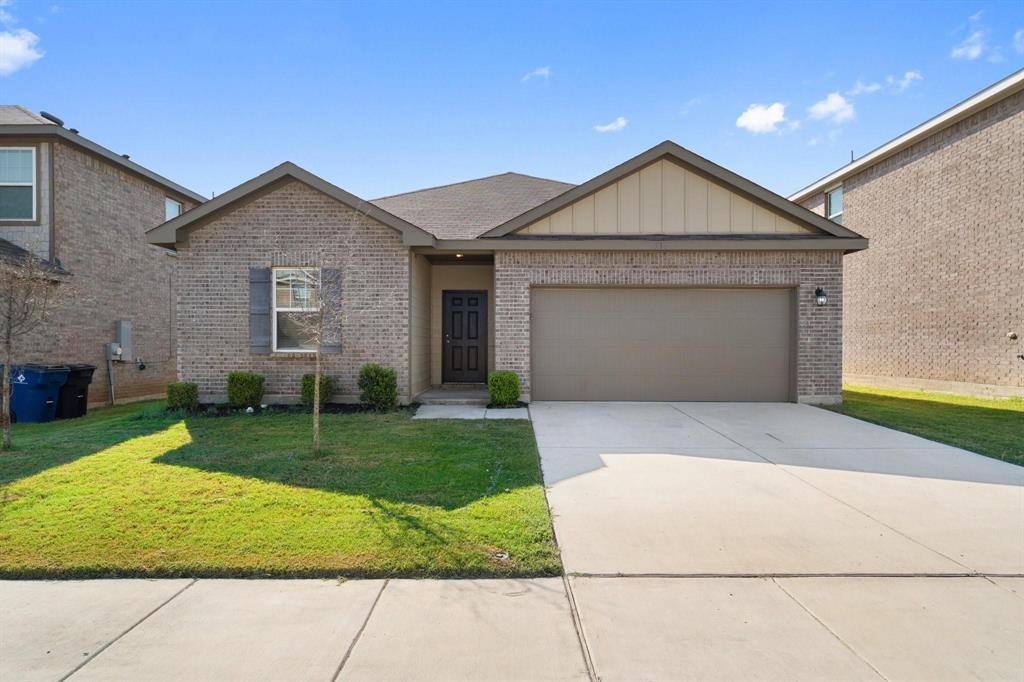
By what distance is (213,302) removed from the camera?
9.55 metres

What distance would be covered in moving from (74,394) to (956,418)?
16142 millimetres

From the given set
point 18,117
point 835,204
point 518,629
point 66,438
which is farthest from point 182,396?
point 835,204

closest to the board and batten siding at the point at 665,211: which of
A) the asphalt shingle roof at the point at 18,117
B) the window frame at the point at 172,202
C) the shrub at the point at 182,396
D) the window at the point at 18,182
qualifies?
the shrub at the point at 182,396

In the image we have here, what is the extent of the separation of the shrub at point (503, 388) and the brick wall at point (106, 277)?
8688 mm

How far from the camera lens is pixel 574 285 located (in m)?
10.2

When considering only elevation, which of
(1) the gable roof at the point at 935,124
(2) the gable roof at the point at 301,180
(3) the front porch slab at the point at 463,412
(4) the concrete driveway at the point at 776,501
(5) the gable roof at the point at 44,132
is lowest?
(4) the concrete driveway at the point at 776,501

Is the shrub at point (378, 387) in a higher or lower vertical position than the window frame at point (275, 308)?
lower

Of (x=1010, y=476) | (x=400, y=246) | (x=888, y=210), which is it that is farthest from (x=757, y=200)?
(x=888, y=210)

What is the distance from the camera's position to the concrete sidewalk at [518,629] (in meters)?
2.35

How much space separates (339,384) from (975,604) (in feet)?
28.9

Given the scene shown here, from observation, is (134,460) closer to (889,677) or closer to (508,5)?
(889,677)

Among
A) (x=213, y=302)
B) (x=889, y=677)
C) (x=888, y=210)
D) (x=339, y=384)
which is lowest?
(x=889, y=677)

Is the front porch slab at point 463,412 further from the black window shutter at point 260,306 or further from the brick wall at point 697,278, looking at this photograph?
the black window shutter at point 260,306

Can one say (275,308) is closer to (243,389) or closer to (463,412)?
(243,389)
